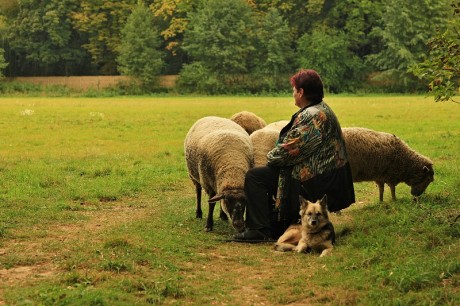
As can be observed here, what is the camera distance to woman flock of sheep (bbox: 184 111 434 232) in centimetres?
1070

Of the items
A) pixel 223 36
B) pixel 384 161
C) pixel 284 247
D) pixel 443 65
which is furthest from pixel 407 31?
pixel 284 247

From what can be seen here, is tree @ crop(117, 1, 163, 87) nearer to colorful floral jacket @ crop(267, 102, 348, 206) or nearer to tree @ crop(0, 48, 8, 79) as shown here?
tree @ crop(0, 48, 8, 79)

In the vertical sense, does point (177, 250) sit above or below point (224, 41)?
below

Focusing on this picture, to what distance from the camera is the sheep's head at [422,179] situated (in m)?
12.2

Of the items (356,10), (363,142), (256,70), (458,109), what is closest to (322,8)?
(356,10)

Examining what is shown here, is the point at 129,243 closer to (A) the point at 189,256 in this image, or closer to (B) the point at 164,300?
(A) the point at 189,256

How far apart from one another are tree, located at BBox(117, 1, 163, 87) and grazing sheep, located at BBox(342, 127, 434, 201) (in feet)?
181

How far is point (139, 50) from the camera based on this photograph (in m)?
67.1

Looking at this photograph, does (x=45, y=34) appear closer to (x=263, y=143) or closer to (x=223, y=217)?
(x=263, y=143)

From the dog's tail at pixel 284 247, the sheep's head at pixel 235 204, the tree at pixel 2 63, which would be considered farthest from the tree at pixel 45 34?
the dog's tail at pixel 284 247

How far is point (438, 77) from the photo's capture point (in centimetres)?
905

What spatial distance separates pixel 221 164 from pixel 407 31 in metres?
57.4

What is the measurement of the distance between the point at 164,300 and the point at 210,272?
128 centimetres

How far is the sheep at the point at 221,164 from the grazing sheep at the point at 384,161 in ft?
6.30
